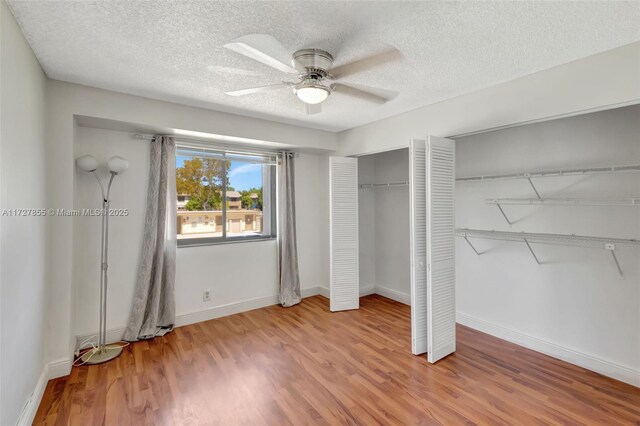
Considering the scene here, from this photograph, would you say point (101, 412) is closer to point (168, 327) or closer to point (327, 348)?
point (168, 327)

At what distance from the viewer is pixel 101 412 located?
2.11 m

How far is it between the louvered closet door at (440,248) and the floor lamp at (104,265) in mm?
2952

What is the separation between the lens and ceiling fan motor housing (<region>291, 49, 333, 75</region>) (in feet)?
6.54

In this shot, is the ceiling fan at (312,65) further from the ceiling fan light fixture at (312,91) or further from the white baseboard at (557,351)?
the white baseboard at (557,351)

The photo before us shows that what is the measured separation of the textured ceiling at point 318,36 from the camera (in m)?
1.63

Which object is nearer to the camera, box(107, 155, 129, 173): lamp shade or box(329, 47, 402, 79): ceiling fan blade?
box(329, 47, 402, 79): ceiling fan blade

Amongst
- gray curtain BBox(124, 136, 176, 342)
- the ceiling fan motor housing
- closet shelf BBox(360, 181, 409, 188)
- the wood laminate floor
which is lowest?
the wood laminate floor

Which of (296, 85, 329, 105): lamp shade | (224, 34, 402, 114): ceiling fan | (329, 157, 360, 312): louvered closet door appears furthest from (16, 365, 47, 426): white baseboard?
(329, 157, 360, 312): louvered closet door

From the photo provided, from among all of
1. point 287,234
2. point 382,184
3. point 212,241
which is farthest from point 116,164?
point 382,184

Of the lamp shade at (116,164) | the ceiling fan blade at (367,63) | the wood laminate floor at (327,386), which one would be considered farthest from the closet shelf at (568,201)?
the lamp shade at (116,164)

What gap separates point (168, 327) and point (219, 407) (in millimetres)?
1611

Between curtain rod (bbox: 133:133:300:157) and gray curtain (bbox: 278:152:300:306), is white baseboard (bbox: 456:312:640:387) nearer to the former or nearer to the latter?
gray curtain (bbox: 278:152:300:306)

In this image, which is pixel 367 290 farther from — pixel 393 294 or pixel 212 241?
pixel 212 241

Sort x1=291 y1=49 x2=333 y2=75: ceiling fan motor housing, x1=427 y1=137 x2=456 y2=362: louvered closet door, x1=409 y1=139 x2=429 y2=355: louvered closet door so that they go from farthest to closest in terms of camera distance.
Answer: x1=409 y1=139 x2=429 y2=355: louvered closet door → x1=427 y1=137 x2=456 y2=362: louvered closet door → x1=291 y1=49 x2=333 y2=75: ceiling fan motor housing
